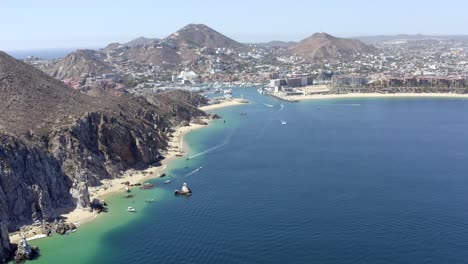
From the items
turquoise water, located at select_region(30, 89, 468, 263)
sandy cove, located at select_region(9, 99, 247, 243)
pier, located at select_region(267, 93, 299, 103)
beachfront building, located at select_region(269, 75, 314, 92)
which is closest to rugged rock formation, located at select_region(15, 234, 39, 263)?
turquoise water, located at select_region(30, 89, 468, 263)

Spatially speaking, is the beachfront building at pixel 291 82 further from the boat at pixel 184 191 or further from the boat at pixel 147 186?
the boat at pixel 184 191

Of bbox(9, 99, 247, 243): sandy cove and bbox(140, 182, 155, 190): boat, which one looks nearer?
bbox(9, 99, 247, 243): sandy cove

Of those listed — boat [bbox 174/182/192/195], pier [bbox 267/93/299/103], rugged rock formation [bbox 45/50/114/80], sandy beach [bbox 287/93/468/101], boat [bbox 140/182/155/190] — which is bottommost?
sandy beach [bbox 287/93/468/101]

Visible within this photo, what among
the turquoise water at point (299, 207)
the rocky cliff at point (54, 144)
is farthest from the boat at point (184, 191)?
the rocky cliff at point (54, 144)

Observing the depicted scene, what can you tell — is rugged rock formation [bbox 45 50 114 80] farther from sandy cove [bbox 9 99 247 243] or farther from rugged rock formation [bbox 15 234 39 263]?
rugged rock formation [bbox 15 234 39 263]

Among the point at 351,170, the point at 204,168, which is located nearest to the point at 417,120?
the point at 351,170

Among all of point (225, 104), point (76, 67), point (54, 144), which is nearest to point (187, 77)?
point (76, 67)
